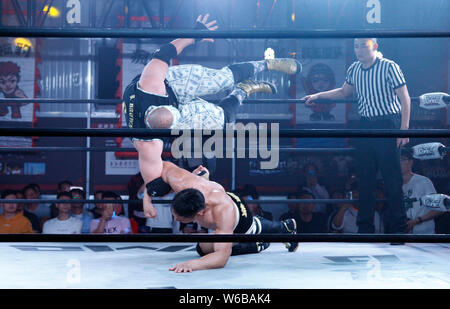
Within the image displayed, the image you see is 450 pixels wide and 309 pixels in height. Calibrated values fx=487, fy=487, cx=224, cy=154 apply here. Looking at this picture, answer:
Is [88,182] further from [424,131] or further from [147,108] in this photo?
[424,131]

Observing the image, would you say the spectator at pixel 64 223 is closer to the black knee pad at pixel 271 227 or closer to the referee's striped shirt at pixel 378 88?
the black knee pad at pixel 271 227

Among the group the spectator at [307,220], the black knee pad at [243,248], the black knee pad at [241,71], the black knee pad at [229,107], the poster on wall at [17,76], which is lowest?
the spectator at [307,220]

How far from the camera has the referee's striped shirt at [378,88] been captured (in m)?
2.66

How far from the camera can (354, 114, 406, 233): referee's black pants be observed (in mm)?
2695

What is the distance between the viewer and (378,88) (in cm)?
271

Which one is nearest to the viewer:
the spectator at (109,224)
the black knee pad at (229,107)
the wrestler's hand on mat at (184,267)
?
the wrestler's hand on mat at (184,267)

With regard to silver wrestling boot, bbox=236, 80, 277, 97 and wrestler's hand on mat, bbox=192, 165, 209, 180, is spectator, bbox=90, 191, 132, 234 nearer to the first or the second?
wrestler's hand on mat, bbox=192, 165, 209, 180

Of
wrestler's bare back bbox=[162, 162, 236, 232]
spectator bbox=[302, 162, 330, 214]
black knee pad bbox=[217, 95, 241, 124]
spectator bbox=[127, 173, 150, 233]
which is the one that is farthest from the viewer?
spectator bbox=[302, 162, 330, 214]

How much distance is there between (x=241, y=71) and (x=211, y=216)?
31.4 inches

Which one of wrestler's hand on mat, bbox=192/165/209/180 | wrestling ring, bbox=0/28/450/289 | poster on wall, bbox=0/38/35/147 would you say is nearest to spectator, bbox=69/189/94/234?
wrestling ring, bbox=0/28/450/289

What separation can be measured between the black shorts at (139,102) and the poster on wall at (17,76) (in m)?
4.10

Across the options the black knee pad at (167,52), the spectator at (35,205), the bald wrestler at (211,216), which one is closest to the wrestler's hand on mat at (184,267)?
the bald wrestler at (211,216)

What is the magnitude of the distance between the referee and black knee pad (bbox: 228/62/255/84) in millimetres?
381

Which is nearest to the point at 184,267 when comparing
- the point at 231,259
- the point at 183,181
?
the point at 231,259
